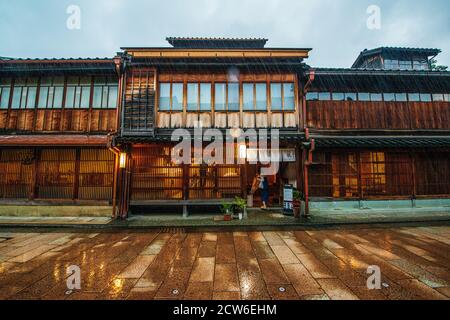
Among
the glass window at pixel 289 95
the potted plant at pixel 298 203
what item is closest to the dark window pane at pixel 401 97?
Answer: the glass window at pixel 289 95

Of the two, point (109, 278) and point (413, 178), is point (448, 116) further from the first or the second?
point (109, 278)

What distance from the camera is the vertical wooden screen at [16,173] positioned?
11422mm

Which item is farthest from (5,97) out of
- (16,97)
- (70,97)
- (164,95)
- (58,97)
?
(164,95)

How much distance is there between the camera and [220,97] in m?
11.7

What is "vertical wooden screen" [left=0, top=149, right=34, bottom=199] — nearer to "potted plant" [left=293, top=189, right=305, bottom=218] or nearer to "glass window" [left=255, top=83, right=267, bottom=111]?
"glass window" [left=255, top=83, right=267, bottom=111]

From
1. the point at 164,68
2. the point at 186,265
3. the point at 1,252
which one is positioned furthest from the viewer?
the point at 164,68

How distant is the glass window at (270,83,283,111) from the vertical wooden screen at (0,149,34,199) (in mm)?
14289

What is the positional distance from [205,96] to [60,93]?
28.7ft

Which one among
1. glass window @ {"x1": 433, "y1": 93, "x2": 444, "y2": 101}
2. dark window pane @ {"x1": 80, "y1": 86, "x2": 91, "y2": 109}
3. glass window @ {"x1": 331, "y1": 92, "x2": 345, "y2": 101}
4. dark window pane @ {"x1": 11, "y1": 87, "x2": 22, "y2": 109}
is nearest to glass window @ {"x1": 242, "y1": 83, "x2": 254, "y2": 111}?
glass window @ {"x1": 331, "y1": 92, "x2": 345, "y2": 101}

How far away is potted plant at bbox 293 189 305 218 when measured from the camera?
1012cm

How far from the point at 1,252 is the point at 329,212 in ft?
45.5

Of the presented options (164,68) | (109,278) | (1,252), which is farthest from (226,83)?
(1,252)

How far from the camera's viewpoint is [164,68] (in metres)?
11.7

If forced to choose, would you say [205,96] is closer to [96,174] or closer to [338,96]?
[96,174]
